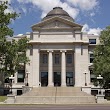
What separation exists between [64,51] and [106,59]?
51.7ft

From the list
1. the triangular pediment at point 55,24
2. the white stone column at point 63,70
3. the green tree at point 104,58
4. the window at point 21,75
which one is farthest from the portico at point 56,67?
the green tree at point 104,58

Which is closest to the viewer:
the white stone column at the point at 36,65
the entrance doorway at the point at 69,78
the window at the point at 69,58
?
the white stone column at the point at 36,65

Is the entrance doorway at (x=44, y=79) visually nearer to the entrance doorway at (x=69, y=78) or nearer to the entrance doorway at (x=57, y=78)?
the entrance doorway at (x=57, y=78)

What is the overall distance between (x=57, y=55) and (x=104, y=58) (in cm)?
1712

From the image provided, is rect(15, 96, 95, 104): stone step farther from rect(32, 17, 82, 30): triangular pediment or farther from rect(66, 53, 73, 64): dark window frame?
rect(32, 17, 82, 30): triangular pediment

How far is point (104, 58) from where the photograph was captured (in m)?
53.2

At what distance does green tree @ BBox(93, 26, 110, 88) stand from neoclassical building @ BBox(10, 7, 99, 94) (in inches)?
407

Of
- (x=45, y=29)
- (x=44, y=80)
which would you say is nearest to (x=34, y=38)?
(x=45, y=29)

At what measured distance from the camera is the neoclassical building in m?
66.0

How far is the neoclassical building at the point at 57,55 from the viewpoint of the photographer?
217 ft

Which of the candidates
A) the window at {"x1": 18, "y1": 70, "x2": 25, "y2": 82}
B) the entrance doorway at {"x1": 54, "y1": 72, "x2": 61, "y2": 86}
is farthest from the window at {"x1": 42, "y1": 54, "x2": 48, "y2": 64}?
the window at {"x1": 18, "y1": 70, "x2": 25, "y2": 82}

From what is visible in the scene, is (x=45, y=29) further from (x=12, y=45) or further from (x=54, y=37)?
(x=12, y=45)

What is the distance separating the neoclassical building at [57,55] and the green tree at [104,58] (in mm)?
10326

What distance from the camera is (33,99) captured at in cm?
4338
